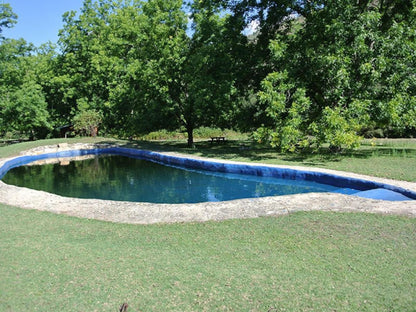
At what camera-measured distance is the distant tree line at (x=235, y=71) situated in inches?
470

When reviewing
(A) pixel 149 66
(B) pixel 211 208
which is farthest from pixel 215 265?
(A) pixel 149 66

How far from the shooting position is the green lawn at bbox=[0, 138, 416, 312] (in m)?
3.39

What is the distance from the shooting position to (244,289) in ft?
11.8

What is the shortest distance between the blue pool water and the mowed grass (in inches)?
123

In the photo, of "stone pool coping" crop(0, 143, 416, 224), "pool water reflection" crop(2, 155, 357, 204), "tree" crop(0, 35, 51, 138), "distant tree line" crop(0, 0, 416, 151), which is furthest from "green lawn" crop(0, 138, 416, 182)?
"tree" crop(0, 35, 51, 138)

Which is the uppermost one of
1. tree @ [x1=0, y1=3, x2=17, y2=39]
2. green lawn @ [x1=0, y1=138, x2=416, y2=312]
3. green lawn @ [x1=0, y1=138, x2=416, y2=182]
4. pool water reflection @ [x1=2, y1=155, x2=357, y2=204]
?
tree @ [x1=0, y1=3, x2=17, y2=39]

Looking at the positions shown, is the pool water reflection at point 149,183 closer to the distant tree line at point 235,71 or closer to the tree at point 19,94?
the distant tree line at point 235,71

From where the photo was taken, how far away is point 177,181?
11.9m

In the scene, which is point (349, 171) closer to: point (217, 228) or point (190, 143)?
point (217, 228)

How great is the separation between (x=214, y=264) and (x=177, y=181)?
25.6 ft

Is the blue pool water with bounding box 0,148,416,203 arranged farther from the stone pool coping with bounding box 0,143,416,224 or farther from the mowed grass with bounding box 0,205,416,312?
the mowed grass with bounding box 0,205,416,312

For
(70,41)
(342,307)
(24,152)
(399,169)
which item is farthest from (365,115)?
(70,41)

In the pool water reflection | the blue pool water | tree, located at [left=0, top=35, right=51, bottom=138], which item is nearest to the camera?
the blue pool water

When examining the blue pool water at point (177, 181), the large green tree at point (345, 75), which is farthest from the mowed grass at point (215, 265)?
the large green tree at point (345, 75)
